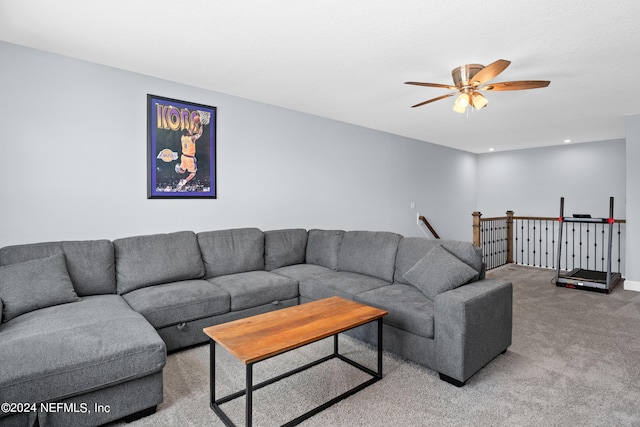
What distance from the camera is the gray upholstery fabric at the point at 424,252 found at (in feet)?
9.26

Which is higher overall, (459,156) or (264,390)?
(459,156)

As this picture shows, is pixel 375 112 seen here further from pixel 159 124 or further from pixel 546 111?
pixel 159 124

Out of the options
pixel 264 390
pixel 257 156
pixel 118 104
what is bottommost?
pixel 264 390

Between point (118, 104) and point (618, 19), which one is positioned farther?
point (118, 104)

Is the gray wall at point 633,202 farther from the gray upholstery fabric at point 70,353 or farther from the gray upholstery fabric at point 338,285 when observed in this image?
the gray upholstery fabric at point 70,353

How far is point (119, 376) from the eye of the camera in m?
1.78

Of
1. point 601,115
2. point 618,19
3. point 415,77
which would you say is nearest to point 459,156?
point 601,115

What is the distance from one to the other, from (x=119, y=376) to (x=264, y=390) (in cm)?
87

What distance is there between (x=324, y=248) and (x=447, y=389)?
2.06m

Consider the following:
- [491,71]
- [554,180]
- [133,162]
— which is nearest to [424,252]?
[491,71]

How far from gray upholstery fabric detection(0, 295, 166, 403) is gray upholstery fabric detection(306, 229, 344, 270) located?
2.13 meters

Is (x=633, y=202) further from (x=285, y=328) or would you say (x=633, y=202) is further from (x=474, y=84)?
(x=285, y=328)

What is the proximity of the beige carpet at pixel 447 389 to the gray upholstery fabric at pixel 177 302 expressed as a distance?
1.03 feet

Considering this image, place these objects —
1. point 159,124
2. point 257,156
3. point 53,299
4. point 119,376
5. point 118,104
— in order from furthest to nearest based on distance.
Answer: point 257,156
point 159,124
point 118,104
point 53,299
point 119,376
